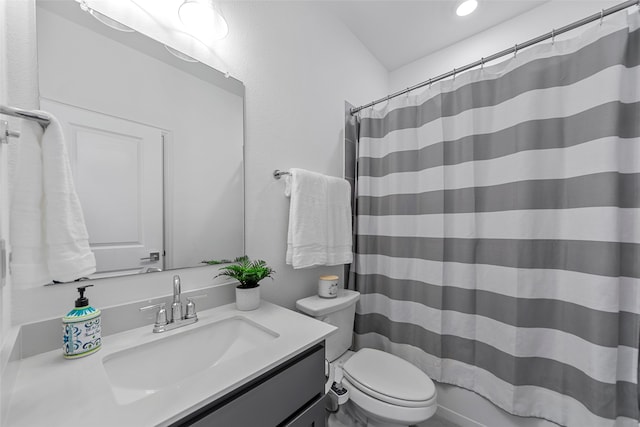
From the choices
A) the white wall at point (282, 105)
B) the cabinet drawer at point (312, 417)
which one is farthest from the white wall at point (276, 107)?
the cabinet drawer at point (312, 417)

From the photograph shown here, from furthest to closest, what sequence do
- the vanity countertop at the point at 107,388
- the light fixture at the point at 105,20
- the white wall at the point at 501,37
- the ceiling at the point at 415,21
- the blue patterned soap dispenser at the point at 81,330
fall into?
the ceiling at the point at 415,21
the white wall at the point at 501,37
the light fixture at the point at 105,20
the blue patterned soap dispenser at the point at 81,330
the vanity countertop at the point at 107,388

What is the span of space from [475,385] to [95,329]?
1.63 meters

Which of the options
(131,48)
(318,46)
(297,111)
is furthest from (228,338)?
(318,46)

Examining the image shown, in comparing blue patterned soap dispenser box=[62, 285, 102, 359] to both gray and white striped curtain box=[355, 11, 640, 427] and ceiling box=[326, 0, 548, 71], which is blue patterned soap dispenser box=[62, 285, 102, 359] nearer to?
gray and white striped curtain box=[355, 11, 640, 427]

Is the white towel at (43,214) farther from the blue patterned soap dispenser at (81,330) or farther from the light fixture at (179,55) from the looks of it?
the light fixture at (179,55)

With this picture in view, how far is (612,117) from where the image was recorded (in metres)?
0.91

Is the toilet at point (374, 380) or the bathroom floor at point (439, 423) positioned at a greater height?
the toilet at point (374, 380)

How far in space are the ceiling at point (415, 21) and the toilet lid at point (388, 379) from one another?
2.07 metres

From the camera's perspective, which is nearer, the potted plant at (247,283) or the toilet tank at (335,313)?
the potted plant at (247,283)

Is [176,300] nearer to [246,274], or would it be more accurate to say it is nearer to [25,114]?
[246,274]

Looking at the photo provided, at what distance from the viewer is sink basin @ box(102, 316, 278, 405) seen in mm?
651

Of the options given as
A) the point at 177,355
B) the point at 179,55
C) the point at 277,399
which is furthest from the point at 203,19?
the point at 277,399

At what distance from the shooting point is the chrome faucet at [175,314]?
31.3 inches

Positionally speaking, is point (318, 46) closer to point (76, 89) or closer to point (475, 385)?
point (76, 89)
